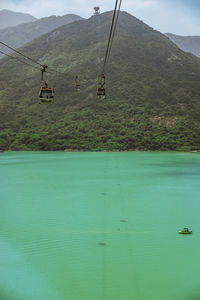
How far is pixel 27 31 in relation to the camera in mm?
171250

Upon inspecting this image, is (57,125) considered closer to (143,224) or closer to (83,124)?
(83,124)

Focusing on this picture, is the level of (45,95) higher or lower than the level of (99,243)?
higher

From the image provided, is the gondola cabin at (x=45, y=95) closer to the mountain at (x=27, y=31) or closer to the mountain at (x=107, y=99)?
the mountain at (x=107, y=99)

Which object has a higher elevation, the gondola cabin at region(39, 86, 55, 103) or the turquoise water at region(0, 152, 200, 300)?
the gondola cabin at region(39, 86, 55, 103)

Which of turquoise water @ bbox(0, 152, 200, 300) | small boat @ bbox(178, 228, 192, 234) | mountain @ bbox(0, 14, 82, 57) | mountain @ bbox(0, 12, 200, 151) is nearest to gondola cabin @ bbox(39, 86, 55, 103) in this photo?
turquoise water @ bbox(0, 152, 200, 300)

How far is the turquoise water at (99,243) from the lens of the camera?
615 cm

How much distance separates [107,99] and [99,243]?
53.0 meters

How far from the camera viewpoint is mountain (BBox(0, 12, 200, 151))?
47.8m

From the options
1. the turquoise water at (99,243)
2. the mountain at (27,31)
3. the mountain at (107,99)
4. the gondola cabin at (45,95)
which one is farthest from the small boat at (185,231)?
the mountain at (27,31)

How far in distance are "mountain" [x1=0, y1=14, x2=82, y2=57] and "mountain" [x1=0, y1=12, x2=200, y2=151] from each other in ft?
243

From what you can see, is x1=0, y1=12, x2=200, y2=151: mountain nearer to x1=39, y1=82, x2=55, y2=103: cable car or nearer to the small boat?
x1=39, y1=82, x2=55, y2=103: cable car

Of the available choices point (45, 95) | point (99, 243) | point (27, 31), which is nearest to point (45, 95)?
point (45, 95)

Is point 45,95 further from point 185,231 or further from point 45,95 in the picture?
point 185,231

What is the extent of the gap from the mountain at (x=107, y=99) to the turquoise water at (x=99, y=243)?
95.2 ft
